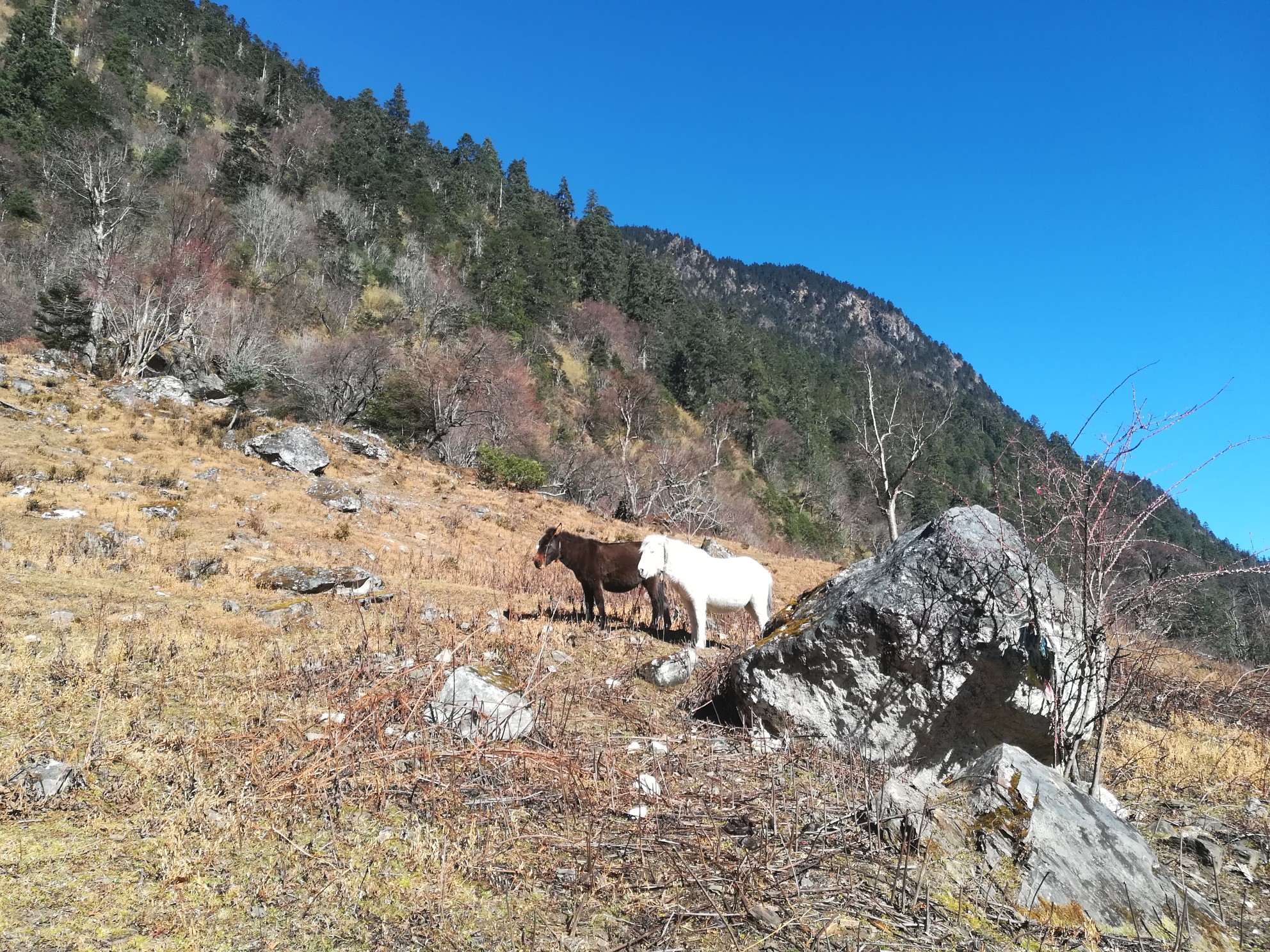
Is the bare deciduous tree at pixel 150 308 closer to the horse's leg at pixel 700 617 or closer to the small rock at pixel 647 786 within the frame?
the horse's leg at pixel 700 617

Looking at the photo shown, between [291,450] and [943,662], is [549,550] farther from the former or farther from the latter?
[291,450]

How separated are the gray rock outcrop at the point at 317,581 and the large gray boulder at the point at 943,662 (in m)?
6.63

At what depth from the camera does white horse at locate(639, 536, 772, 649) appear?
7.88m

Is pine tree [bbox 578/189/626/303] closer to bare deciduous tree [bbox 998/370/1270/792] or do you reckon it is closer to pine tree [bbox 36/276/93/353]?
pine tree [bbox 36/276/93/353]

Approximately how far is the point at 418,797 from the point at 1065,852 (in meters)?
3.56

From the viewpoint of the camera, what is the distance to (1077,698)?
4375 mm

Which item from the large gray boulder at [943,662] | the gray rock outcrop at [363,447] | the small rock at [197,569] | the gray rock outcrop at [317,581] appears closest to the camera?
the large gray boulder at [943,662]

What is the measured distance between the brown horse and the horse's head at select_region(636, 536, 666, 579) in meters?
0.51

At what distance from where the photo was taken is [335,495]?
17500mm

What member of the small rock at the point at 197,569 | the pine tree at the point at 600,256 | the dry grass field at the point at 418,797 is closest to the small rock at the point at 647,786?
the dry grass field at the point at 418,797

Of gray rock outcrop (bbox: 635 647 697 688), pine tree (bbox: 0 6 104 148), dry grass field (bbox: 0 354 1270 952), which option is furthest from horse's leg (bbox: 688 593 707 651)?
pine tree (bbox: 0 6 104 148)

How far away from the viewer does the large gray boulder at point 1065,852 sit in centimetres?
304

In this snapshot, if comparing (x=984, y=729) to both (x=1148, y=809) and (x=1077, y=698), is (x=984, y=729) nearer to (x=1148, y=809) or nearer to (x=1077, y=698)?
(x=1077, y=698)

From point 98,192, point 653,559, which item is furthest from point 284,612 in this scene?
point 98,192
